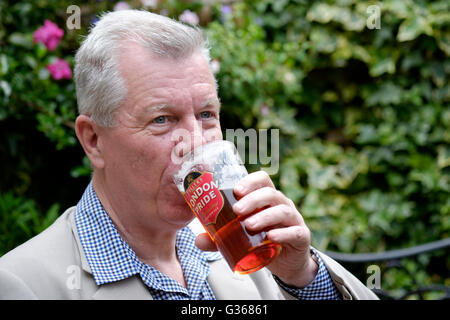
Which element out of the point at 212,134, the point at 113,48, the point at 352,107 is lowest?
the point at 352,107

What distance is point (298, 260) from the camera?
1.46m

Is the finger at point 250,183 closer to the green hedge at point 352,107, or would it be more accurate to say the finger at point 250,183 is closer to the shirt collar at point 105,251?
the shirt collar at point 105,251

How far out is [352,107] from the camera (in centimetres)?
385

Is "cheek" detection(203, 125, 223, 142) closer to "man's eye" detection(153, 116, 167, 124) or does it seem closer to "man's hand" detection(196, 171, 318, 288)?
"man's eye" detection(153, 116, 167, 124)

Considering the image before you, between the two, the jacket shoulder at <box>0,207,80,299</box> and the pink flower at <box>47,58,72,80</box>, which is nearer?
the jacket shoulder at <box>0,207,80,299</box>

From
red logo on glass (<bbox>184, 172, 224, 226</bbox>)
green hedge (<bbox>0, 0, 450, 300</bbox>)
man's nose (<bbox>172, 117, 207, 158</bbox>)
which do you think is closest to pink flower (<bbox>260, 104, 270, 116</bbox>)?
green hedge (<bbox>0, 0, 450, 300</bbox>)

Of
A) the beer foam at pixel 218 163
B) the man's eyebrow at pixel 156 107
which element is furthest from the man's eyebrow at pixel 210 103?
the beer foam at pixel 218 163

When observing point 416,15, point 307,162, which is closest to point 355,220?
point 307,162

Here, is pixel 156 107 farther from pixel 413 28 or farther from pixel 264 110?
pixel 413 28

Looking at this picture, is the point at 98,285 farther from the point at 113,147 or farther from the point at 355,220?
the point at 355,220

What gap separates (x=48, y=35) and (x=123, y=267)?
6.09 feet

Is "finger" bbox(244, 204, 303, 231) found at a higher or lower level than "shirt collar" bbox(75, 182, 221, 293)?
higher

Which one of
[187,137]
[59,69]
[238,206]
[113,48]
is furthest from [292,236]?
[59,69]

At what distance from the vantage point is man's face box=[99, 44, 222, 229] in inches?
55.2
